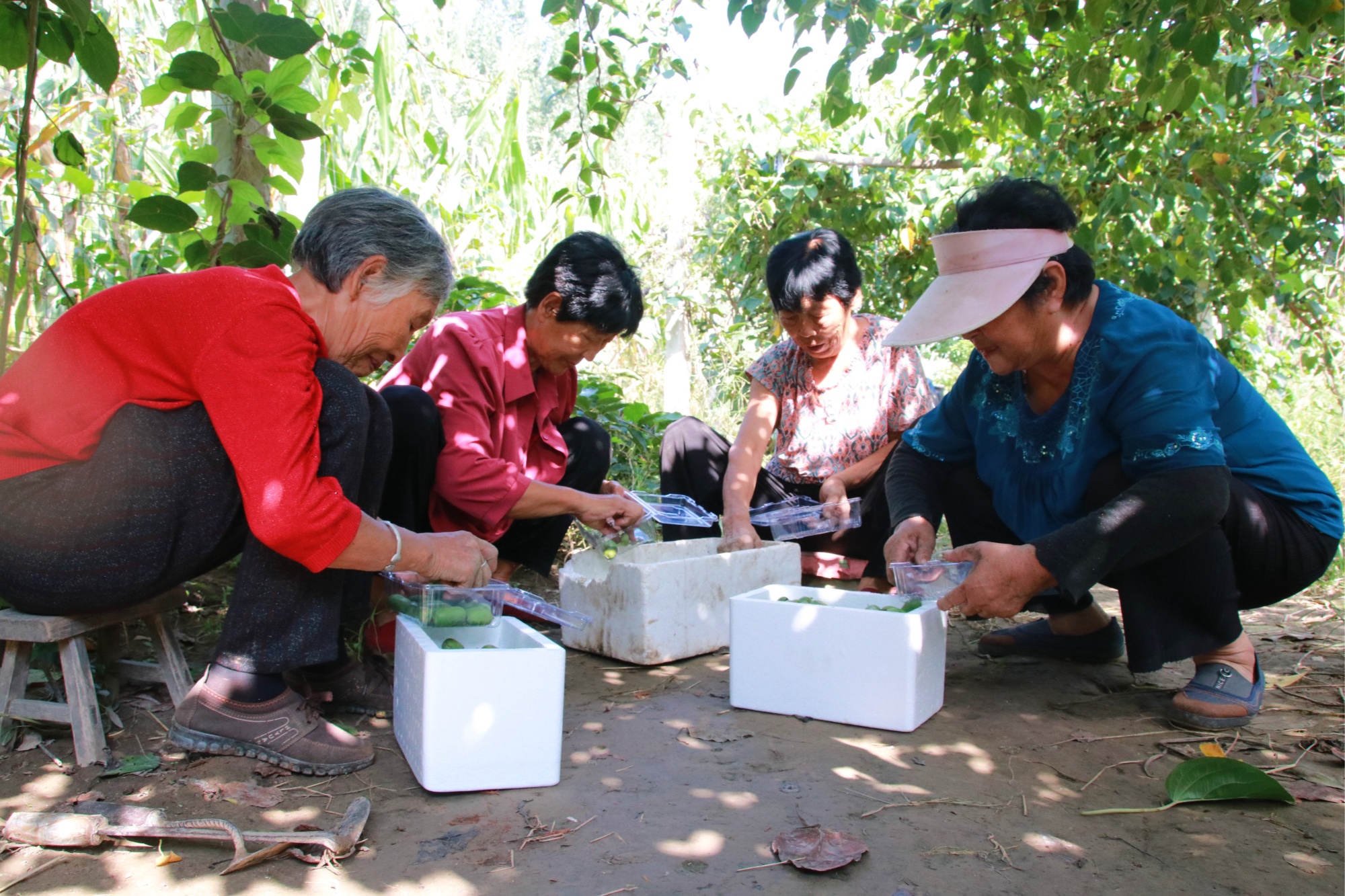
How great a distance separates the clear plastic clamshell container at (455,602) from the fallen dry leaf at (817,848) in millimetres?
617

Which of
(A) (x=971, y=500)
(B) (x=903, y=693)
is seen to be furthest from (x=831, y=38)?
(B) (x=903, y=693)

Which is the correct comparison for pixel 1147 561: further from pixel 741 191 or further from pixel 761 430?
pixel 741 191

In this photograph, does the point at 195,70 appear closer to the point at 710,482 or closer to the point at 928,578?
the point at 710,482

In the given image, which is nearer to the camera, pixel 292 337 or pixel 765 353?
pixel 292 337

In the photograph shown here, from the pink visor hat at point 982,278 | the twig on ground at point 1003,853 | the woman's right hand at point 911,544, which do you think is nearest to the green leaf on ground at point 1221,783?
the twig on ground at point 1003,853

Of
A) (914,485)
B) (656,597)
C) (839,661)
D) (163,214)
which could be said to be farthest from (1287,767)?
(163,214)

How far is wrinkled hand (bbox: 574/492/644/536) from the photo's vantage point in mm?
2525

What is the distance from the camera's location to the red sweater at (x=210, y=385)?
1.51 m

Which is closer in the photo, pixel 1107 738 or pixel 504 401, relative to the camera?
pixel 1107 738

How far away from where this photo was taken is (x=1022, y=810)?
1.59 metres

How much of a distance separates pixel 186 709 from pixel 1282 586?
227 centimetres

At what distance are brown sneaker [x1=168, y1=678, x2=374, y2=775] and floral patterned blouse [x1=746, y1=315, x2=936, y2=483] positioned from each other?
184 centimetres

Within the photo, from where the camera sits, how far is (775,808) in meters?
1.58

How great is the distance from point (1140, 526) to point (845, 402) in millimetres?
1337
